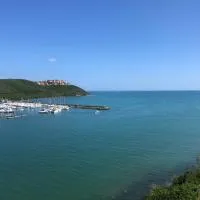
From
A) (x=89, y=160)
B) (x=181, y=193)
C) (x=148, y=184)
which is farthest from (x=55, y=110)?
(x=181, y=193)

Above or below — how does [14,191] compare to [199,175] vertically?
below

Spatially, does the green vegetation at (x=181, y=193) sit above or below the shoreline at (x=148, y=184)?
above

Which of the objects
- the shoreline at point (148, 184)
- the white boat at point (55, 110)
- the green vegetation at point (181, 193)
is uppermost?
the white boat at point (55, 110)

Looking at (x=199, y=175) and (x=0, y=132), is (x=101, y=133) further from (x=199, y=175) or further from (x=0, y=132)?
(x=199, y=175)

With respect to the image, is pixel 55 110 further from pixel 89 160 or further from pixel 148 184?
pixel 148 184

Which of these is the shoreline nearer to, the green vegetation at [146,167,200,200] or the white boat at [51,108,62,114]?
the green vegetation at [146,167,200,200]

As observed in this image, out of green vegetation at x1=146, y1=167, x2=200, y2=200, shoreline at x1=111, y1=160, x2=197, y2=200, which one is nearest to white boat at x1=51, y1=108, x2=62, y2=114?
shoreline at x1=111, y1=160, x2=197, y2=200

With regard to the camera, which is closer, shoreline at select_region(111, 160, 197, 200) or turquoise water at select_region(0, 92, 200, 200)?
shoreline at select_region(111, 160, 197, 200)

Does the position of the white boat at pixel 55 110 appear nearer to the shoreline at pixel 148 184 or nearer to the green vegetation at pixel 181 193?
→ the shoreline at pixel 148 184

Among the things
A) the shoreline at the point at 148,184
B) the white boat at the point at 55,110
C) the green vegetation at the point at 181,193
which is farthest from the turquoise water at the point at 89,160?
the white boat at the point at 55,110

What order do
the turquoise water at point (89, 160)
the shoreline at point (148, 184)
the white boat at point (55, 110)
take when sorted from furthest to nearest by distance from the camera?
the white boat at point (55, 110)
the turquoise water at point (89, 160)
the shoreline at point (148, 184)

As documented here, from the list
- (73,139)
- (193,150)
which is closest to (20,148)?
(73,139)
